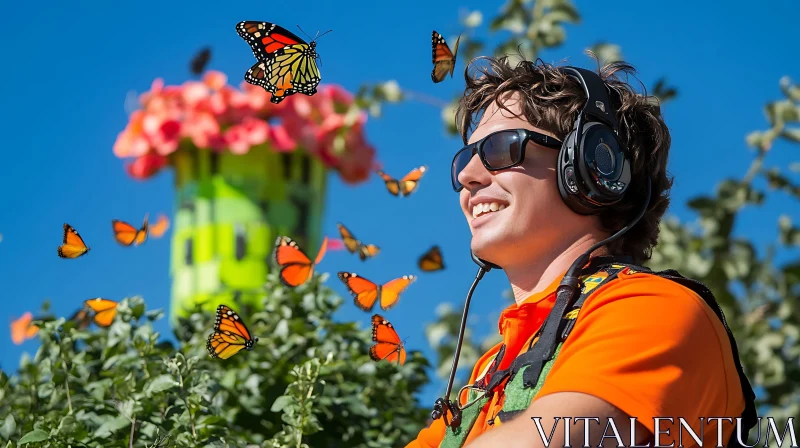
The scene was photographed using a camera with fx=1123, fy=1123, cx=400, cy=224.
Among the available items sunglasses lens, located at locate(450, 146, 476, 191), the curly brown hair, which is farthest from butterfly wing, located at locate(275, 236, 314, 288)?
the curly brown hair

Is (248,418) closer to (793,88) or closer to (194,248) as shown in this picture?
(194,248)

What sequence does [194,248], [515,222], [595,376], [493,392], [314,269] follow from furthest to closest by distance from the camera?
[194,248] → [314,269] → [515,222] → [493,392] → [595,376]

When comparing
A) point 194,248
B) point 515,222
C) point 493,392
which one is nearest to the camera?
point 493,392

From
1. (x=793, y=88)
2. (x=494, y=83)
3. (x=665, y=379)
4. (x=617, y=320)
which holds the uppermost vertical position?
(x=793, y=88)

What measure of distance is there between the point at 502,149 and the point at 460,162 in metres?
0.18

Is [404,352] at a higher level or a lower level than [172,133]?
lower

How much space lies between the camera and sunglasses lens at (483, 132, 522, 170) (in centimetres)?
240

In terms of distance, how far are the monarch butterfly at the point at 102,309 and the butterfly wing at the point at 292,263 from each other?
55 centimetres

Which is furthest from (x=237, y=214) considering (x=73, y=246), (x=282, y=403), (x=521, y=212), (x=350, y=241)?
(x=521, y=212)

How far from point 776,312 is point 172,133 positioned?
290cm

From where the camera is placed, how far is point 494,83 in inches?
105

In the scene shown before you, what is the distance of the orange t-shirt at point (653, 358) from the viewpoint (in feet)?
5.84

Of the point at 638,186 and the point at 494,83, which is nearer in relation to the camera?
the point at 638,186

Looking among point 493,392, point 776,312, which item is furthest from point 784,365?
point 493,392
